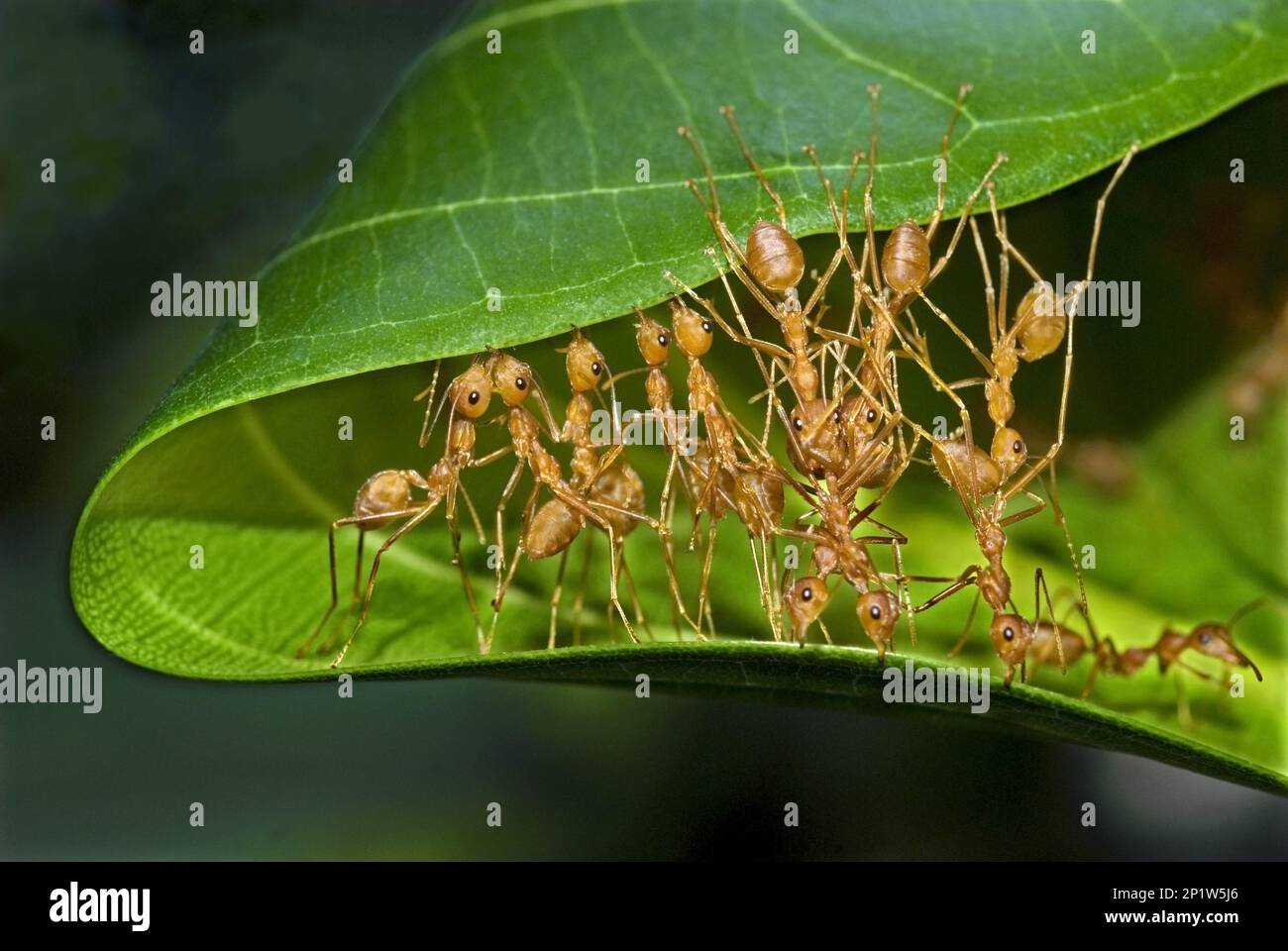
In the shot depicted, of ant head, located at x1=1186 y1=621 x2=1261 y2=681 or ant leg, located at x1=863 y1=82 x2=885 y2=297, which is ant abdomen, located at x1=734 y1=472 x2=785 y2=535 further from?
ant head, located at x1=1186 y1=621 x2=1261 y2=681

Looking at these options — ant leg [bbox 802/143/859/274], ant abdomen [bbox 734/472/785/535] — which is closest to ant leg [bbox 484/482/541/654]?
ant abdomen [bbox 734/472/785/535]

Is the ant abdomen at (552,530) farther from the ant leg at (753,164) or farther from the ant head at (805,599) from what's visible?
the ant leg at (753,164)

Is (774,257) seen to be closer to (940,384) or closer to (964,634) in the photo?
(940,384)

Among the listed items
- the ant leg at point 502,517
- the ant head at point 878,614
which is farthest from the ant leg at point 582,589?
the ant head at point 878,614

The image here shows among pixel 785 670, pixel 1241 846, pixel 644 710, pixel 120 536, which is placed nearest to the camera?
pixel 785 670
